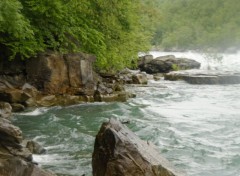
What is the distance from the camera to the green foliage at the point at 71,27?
13.6 meters

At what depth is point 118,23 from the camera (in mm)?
18812

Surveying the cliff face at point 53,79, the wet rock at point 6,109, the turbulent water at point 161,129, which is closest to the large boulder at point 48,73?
the cliff face at point 53,79

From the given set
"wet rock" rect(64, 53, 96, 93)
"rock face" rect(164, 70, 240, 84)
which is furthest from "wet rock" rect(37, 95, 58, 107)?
"rock face" rect(164, 70, 240, 84)

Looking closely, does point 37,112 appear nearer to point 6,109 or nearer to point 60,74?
point 6,109

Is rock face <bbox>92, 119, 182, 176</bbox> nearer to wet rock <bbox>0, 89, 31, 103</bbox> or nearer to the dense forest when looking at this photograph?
the dense forest

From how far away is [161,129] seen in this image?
11.7 meters

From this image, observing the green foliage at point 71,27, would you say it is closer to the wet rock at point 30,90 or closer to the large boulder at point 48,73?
the large boulder at point 48,73

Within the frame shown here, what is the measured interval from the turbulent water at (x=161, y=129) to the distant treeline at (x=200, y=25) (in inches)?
1854

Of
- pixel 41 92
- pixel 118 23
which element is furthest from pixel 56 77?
pixel 118 23

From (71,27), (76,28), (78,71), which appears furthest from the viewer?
(76,28)

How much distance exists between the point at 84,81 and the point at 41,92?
5.74 ft

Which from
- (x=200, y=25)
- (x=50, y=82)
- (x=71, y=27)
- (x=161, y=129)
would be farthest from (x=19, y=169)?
(x=200, y=25)

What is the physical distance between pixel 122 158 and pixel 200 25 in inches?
3058

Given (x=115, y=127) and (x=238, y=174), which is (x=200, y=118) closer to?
(x=238, y=174)
